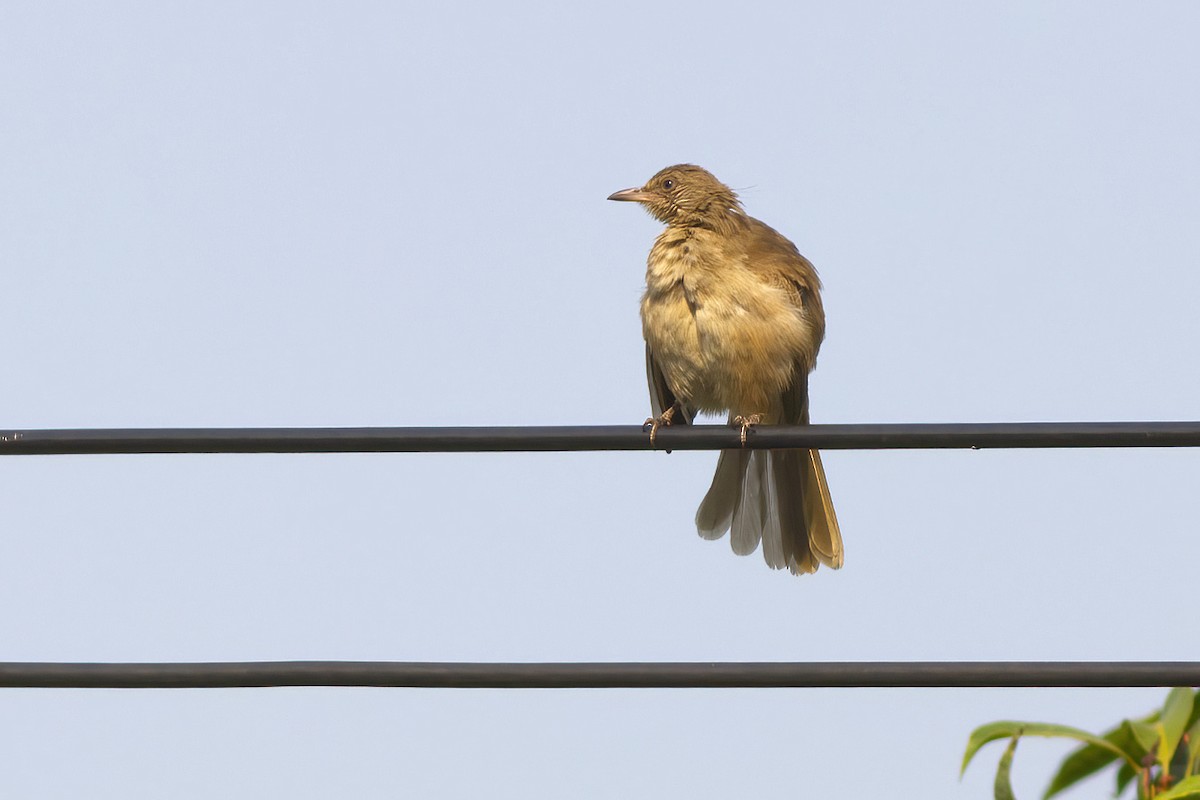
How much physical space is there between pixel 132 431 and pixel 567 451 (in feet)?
3.41

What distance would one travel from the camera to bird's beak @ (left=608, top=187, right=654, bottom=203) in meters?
7.80

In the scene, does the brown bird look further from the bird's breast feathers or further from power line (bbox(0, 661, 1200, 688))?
power line (bbox(0, 661, 1200, 688))

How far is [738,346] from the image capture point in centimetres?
685

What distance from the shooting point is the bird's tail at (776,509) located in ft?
24.5

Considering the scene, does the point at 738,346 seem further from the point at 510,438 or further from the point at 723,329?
the point at 510,438

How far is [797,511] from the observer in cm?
751
